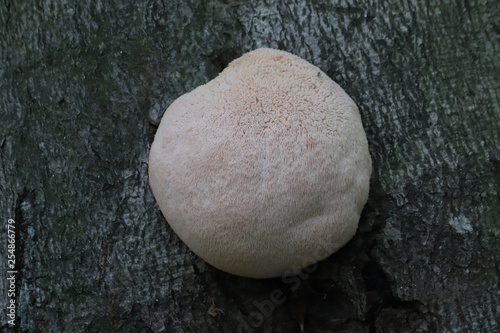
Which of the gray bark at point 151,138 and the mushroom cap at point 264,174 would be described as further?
the gray bark at point 151,138

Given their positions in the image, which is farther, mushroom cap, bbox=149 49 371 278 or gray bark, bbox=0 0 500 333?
gray bark, bbox=0 0 500 333

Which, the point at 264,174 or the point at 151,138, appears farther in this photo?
the point at 151,138

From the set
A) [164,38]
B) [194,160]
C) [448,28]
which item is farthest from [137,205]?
[448,28]

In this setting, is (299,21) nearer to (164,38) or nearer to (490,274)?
(164,38)
